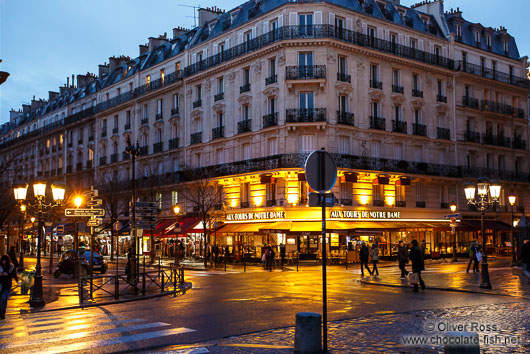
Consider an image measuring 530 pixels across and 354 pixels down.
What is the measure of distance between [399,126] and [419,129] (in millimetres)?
2152

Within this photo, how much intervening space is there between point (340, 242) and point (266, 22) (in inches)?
603

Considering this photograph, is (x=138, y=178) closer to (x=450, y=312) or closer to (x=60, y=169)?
(x=60, y=169)

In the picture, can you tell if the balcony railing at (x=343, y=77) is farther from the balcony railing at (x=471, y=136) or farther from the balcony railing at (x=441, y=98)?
the balcony railing at (x=471, y=136)

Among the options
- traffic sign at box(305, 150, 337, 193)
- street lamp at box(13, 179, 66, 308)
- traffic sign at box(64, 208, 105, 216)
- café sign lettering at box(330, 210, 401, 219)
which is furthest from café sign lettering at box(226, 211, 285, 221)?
traffic sign at box(305, 150, 337, 193)

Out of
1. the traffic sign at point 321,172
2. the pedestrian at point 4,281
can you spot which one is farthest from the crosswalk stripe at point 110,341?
the pedestrian at point 4,281

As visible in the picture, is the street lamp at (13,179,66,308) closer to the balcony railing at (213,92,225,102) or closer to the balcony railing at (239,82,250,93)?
the balcony railing at (239,82,250,93)

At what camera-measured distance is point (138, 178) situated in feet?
162

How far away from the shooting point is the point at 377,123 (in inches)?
1559

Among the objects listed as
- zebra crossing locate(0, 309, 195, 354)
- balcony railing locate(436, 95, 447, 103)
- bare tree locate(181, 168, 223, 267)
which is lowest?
zebra crossing locate(0, 309, 195, 354)

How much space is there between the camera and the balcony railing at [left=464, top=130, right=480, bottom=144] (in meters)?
45.3

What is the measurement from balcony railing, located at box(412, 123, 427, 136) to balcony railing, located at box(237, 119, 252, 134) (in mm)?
11785

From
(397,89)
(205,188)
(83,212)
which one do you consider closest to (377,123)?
(397,89)

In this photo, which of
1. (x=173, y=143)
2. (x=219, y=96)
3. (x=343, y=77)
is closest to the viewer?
(x=343, y=77)

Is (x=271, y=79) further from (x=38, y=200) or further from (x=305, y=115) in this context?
(x=38, y=200)
